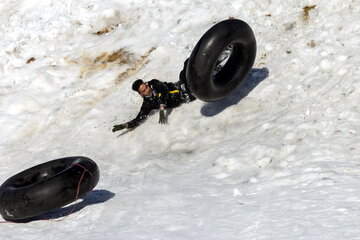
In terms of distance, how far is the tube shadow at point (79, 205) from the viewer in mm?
6992

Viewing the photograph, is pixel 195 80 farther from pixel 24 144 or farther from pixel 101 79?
pixel 24 144

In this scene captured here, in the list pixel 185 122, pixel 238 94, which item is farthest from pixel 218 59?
pixel 185 122

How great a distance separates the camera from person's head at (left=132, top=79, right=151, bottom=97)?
9.55 metres

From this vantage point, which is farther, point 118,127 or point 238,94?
point 238,94

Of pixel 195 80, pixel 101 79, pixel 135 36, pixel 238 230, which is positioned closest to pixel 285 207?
pixel 238 230

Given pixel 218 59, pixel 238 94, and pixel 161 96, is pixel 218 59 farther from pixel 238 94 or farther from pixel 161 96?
pixel 161 96

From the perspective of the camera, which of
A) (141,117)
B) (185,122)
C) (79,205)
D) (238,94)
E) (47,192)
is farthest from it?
(141,117)

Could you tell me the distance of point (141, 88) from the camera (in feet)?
31.4

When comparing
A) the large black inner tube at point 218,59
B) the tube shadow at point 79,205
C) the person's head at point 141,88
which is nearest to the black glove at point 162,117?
the person's head at point 141,88

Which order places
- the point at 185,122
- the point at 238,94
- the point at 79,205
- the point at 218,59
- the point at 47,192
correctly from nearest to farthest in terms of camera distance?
1. the point at 47,192
2. the point at 79,205
3. the point at 218,59
4. the point at 185,122
5. the point at 238,94

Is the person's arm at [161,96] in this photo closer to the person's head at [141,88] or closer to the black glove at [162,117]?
the black glove at [162,117]

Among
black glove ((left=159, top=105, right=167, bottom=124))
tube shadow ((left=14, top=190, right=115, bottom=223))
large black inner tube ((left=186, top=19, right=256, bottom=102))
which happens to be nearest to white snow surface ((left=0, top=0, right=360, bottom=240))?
tube shadow ((left=14, top=190, right=115, bottom=223))

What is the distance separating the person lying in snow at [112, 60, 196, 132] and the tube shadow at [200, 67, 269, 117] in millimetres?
510

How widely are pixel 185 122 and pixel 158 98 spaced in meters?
0.69
